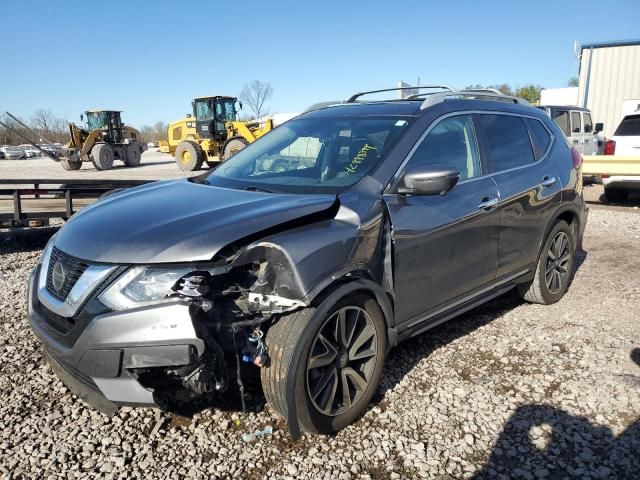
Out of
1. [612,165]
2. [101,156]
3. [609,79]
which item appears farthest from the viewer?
[101,156]

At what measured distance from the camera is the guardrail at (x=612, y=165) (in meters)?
9.73

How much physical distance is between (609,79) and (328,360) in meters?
22.3

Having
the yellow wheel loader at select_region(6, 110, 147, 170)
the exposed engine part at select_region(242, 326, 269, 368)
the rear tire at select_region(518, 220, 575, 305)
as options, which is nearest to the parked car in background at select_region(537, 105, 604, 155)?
the rear tire at select_region(518, 220, 575, 305)

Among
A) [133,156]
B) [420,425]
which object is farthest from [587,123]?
[133,156]

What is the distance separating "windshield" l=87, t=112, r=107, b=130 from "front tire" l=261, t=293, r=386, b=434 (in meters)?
28.0

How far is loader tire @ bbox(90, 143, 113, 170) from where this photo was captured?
25906 mm

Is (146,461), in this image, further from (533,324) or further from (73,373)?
(533,324)

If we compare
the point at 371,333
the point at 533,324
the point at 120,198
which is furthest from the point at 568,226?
the point at 120,198

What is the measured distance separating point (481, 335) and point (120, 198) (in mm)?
2915

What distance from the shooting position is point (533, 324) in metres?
4.34

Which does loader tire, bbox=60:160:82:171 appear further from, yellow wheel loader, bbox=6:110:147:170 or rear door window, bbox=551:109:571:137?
rear door window, bbox=551:109:571:137

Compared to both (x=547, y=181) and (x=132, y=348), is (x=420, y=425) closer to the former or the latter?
(x=132, y=348)

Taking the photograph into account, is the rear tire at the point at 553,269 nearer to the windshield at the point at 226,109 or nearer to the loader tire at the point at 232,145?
the loader tire at the point at 232,145

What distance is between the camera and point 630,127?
37.7 ft
